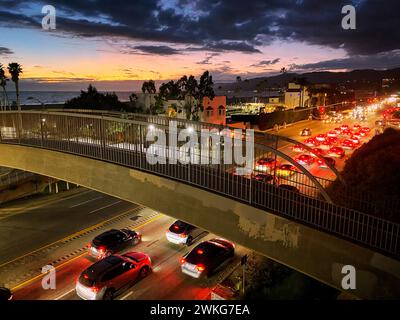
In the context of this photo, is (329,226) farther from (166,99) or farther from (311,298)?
(166,99)

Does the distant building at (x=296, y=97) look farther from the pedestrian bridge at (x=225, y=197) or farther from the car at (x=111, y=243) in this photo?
the pedestrian bridge at (x=225, y=197)

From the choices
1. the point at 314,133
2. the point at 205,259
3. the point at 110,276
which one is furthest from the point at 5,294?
the point at 314,133

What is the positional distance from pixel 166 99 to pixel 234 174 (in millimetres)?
40574

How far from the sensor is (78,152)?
50.5 feet

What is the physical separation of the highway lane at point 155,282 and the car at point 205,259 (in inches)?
12.6

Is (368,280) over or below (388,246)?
below

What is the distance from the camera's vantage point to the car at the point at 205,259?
14461mm

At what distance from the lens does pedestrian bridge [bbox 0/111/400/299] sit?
8852 mm

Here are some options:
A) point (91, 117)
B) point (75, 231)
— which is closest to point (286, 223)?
point (91, 117)

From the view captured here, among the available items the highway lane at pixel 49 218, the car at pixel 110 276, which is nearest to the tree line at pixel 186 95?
the highway lane at pixel 49 218

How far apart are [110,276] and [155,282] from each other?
211 cm

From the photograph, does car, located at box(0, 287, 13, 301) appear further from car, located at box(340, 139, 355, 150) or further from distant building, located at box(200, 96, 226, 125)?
distant building, located at box(200, 96, 226, 125)

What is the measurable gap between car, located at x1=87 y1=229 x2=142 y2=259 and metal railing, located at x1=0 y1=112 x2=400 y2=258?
4503 mm

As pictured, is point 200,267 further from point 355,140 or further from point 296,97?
point 296,97
